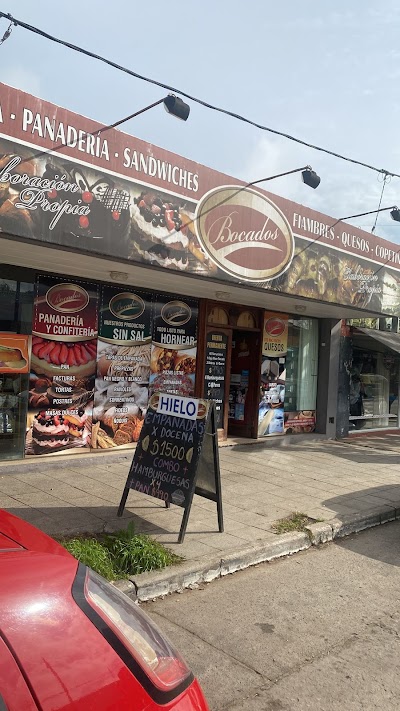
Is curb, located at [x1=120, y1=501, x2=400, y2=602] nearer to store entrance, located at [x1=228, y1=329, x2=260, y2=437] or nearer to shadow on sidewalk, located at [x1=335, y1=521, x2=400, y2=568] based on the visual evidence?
shadow on sidewalk, located at [x1=335, y1=521, x2=400, y2=568]

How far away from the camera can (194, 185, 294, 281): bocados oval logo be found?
852 centimetres

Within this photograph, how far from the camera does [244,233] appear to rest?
9078 millimetres

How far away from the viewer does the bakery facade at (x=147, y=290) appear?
6684 millimetres

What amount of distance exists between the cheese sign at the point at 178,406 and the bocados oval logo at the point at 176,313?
3.86 metres

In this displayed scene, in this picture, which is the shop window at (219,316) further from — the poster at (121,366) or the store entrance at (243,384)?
the poster at (121,366)

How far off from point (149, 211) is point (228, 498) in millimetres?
4028

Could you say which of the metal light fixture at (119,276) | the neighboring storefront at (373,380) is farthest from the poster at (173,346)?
the neighboring storefront at (373,380)

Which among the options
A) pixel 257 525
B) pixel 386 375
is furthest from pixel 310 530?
pixel 386 375

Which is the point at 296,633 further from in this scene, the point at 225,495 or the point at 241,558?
the point at 225,495

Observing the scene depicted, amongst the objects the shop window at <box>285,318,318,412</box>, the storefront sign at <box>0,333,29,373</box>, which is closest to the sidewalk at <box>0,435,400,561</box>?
the storefront sign at <box>0,333,29,373</box>

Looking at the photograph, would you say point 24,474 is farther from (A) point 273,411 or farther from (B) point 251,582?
(A) point 273,411

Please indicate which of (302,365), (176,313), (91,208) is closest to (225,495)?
(176,313)

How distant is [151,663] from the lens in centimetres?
176

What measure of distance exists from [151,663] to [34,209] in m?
5.62
